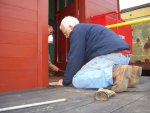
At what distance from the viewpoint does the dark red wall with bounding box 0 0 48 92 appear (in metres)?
2.49

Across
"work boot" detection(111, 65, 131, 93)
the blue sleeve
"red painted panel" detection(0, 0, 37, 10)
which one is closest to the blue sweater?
the blue sleeve

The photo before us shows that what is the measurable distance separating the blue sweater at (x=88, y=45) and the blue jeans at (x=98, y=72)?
0.20 feet

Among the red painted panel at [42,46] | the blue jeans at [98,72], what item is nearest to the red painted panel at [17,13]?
the red painted panel at [42,46]

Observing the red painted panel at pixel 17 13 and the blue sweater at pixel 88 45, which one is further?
the red painted panel at pixel 17 13

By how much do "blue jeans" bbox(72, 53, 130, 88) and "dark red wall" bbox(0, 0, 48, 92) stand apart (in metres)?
0.63

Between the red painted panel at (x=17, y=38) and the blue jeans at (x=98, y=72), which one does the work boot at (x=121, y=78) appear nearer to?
the blue jeans at (x=98, y=72)

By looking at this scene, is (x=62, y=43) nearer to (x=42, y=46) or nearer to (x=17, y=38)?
(x=42, y=46)

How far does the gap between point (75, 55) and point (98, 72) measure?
30cm

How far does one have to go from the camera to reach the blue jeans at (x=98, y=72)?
2182 millimetres

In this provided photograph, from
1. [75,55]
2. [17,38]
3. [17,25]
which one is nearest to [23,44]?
[17,38]

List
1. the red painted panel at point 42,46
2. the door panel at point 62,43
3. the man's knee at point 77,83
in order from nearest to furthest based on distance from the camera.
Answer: the man's knee at point 77,83
the red painted panel at point 42,46
the door panel at point 62,43

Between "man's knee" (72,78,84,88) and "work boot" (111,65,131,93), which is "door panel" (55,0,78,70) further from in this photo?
"work boot" (111,65,131,93)

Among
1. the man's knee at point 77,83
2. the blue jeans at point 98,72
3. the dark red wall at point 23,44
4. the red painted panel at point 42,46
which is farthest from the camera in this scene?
the red painted panel at point 42,46

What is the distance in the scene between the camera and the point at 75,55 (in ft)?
7.57
